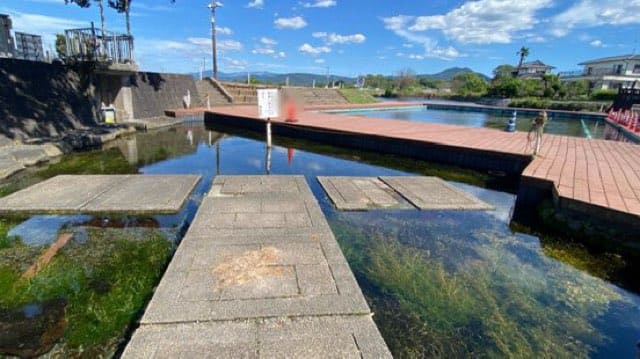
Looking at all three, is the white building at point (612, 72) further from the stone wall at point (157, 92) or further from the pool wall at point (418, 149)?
the stone wall at point (157, 92)

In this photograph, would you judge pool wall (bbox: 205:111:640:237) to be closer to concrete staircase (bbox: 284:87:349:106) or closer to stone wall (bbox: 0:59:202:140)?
stone wall (bbox: 0:59:202:140)

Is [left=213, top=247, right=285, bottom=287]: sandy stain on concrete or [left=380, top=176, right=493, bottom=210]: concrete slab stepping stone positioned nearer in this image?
[left=213, top=247, right=285, bottom=287]: sandy stain on concrete

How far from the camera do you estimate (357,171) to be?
6.55 m

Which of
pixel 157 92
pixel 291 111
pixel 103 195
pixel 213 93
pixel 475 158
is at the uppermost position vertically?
pixel 213 93

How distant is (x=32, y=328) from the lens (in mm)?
2125

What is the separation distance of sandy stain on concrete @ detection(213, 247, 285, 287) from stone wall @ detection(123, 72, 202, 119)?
11408mm

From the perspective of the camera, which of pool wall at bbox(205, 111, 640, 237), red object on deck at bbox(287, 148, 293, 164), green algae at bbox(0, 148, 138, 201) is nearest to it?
pool wall at bbox(205, 111, 640, 237)

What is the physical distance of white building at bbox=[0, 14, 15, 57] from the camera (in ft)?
30.9

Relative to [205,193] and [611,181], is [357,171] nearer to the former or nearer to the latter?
[205,193]

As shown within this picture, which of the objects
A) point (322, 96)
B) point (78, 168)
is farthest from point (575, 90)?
point (78, 168)

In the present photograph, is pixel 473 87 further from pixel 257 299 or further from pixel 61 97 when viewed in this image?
pixel 257 299

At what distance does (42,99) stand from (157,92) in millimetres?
5940

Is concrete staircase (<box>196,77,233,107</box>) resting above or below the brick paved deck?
above

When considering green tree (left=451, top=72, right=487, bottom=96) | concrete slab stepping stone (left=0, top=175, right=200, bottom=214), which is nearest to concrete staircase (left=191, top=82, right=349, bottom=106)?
concrete slab stepping stone (left=0, top=175, right=200, bottom=214)
